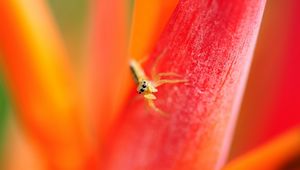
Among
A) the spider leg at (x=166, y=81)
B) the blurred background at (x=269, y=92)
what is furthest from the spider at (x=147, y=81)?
the blurred background at (x=269, y=92)

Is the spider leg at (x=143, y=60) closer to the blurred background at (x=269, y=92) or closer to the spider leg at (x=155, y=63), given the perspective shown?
the spider leg at (x=155, y=63)

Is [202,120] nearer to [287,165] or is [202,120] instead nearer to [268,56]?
[287,165]

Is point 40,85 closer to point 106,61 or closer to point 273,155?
point 106,61

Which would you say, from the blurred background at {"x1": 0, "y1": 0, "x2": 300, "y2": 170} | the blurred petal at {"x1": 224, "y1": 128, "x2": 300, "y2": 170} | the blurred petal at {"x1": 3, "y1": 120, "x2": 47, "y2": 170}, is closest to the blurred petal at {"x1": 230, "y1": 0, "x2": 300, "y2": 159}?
the blurred background at {"x1": 0, "y1": 0, "x2": 300, "y2": 170}

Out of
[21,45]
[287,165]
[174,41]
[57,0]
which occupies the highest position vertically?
[57,0]

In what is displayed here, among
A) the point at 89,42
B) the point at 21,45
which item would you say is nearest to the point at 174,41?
the point at 21,45

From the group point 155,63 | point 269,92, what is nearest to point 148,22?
point 155,63

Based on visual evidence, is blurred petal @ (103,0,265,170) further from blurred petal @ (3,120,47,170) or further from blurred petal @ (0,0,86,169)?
blurred petal @ (3,120,47,170)
